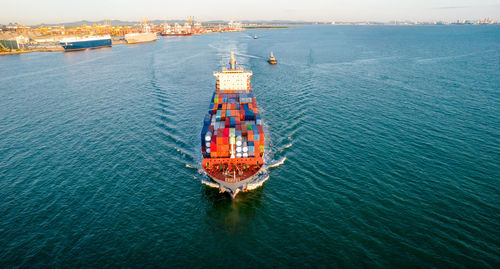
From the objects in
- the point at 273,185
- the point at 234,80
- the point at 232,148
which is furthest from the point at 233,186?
the point at 234,80

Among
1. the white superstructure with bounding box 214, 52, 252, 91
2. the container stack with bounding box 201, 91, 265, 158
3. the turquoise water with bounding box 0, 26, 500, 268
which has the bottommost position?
the turquoise water with bounding box 0, 26, 500, 268

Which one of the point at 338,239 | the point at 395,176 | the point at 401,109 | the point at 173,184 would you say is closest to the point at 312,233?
the point at 338,239

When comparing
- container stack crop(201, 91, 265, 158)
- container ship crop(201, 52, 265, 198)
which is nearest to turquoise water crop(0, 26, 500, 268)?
container ship crop(201, 52, 265, 198)

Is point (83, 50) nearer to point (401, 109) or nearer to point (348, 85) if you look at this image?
point (348, 85)

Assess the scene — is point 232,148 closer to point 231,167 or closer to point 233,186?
point 231,167

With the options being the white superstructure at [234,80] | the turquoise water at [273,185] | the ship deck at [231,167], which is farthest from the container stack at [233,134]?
the white superstructure at [234,80]

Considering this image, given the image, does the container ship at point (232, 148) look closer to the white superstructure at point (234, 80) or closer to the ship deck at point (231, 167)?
the ship deck at point (231, 167)

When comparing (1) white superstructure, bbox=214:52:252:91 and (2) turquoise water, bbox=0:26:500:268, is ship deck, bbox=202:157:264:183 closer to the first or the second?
(2) turquoise water, bbox=0:26:500:268
